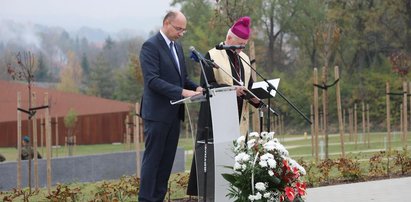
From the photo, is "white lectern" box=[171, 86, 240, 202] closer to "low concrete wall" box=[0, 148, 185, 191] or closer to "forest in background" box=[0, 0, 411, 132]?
"low concrete wall" box=[0, 148, 185, 191]

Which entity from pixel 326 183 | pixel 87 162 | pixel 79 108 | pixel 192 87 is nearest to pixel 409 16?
pixel 79 108

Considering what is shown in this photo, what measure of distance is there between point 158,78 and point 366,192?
3.06 m

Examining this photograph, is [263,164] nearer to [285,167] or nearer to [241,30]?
[285,167]

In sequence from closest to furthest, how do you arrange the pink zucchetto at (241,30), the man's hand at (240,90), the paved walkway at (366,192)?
the man's hand at (240,90)
the pink zucchetto at (241,30)
the paved walkway at (366,192)

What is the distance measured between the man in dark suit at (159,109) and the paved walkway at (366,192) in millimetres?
1841

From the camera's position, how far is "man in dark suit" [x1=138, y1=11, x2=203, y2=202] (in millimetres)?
6055

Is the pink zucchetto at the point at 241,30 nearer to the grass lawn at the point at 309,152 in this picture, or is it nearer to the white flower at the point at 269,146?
the white flower at the point at 269,146

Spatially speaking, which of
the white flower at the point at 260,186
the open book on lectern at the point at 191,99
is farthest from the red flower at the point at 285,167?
the open book on lectern at the point at 191,99

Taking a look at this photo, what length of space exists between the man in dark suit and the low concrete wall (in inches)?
330

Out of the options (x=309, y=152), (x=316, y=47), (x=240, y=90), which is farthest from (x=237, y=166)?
(x=316, y=47)

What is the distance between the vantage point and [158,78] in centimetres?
599

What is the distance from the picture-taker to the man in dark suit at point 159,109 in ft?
19.9

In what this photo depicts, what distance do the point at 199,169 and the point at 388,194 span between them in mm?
2539

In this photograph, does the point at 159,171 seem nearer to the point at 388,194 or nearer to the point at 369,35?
the point at 388,194
